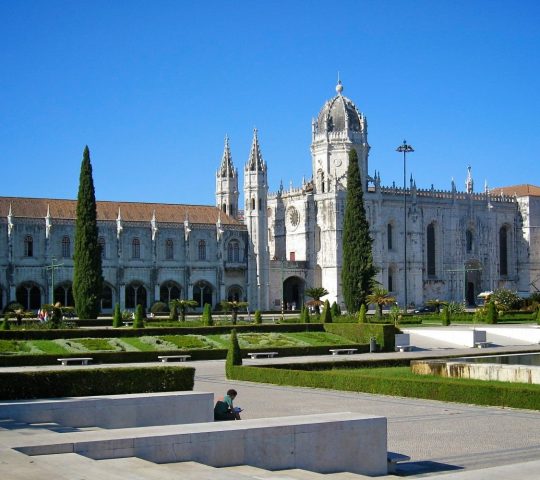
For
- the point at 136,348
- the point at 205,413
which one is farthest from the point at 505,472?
the point at 136,348

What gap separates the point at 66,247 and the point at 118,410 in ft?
171

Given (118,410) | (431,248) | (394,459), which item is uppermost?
(431,248)

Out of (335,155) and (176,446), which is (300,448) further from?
(335,155)

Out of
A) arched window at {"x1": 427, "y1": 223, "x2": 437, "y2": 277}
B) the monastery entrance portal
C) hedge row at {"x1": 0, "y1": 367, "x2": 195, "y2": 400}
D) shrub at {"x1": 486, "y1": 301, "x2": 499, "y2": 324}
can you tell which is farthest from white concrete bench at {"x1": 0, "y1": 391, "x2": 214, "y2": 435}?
arched window at {"x1": 427, "y1": 223, "x2": 437, "y2": 277}

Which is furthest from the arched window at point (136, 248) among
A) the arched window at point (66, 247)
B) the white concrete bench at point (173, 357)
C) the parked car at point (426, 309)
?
the white concrete bench at point (173, 357)

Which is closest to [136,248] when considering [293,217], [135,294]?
[135,294]

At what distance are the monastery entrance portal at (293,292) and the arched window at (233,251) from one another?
19.0ft

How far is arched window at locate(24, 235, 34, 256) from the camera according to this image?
216 feet

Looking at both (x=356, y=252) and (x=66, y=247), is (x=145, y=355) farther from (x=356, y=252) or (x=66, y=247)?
(x=66, y=247)

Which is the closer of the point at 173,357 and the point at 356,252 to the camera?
the point at 173,357

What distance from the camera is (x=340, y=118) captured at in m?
80.9

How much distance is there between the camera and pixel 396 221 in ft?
267

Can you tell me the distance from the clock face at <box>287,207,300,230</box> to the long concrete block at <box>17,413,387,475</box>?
66223mm

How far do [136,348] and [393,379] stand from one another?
1556cm
